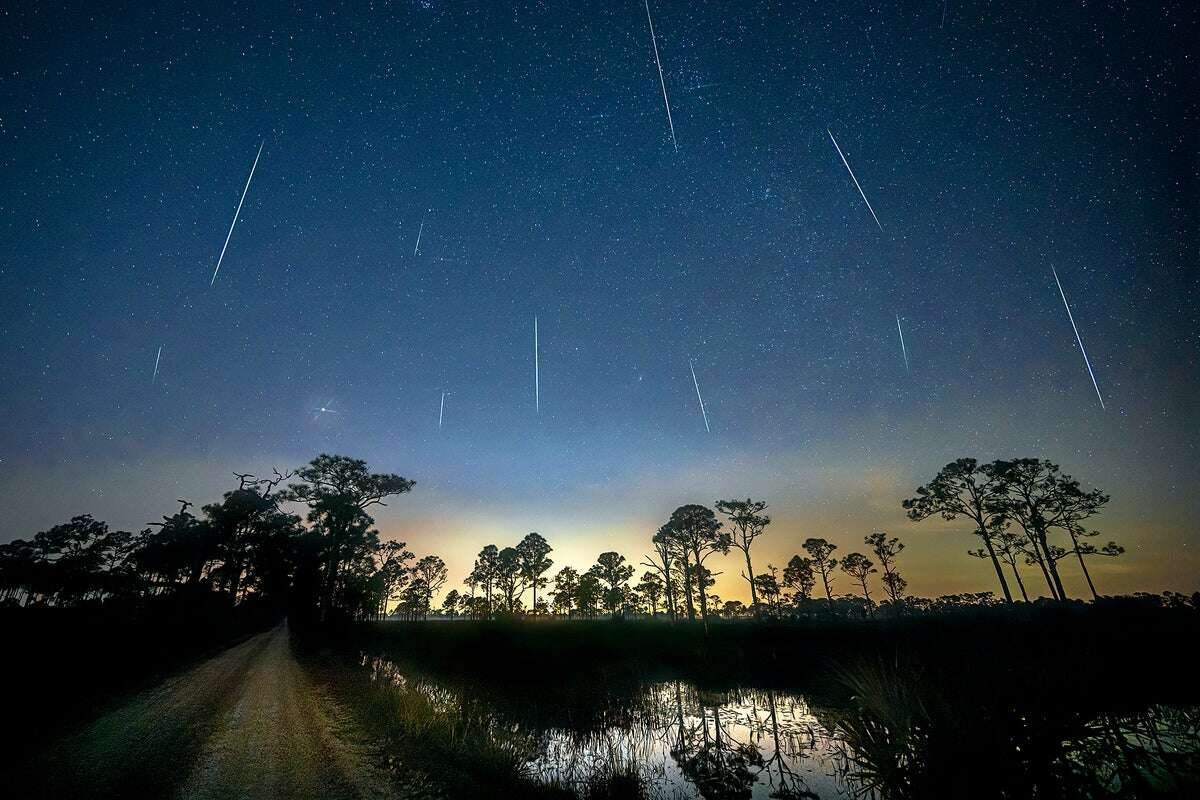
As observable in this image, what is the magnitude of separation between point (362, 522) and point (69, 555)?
201 ft

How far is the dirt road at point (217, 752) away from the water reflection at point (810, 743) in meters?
3.24

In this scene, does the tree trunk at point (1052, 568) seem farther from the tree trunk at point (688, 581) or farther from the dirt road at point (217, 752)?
the dirt road at point (217, 752)

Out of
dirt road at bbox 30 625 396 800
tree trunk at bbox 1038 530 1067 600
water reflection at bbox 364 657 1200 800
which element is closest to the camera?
water reflection at bbox 364 657 1200 800

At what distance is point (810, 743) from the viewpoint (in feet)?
40.6

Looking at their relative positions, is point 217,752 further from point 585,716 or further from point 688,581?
point 688,581

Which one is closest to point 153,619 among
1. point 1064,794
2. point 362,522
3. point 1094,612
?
point 362,522

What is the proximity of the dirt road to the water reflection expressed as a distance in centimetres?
324

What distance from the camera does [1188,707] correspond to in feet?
48.1

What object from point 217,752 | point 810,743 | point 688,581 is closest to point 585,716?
point 810,743

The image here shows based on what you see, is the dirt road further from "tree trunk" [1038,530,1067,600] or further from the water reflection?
"tree trunk" [1038,530,1067,600]

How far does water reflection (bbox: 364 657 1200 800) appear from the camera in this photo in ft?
12.9

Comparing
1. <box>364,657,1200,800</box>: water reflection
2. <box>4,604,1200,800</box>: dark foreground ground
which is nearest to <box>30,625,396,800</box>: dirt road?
<box>4,604,1200,800</box>: dark foreground ground

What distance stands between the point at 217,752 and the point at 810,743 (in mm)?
14254

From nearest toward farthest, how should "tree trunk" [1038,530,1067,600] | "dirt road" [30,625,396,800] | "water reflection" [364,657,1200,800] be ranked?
"water reflection" [364,657,1200,800] → "dirt road" [30,625,396,800] → "tree trunk" [1038,530,1067,600]
